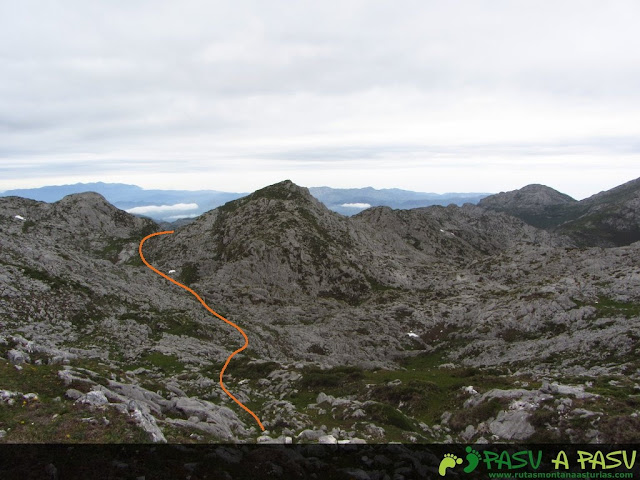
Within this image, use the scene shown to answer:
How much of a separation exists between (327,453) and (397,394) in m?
20.5

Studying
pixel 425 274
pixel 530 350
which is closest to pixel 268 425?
pixel 530 350

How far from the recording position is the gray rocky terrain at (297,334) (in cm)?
2864

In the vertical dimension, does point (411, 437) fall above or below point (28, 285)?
below

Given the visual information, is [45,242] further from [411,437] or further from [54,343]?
[411,437]

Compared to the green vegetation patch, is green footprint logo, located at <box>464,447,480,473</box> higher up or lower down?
higher up

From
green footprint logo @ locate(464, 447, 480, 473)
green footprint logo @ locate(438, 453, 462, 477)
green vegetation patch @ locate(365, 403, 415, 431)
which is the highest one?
green footprint logo @ locate(438, 453, 462, 477)

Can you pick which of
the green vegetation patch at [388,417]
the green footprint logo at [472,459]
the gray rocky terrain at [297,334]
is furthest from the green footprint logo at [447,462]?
the green vegetation patch at [388,417]

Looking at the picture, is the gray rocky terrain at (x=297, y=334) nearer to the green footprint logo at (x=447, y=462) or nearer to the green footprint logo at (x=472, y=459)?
the green footprint logo at (x=472, y=459)

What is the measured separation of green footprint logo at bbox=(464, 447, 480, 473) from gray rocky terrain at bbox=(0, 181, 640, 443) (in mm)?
3722

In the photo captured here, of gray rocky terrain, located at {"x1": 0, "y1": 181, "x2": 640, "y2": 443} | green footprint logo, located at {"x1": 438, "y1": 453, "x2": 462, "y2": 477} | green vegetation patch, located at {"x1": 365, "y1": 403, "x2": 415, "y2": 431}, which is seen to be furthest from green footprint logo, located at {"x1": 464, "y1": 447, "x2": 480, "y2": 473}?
green vegetation patch, located at {"x1": 365, "y1": 403, "x2": 415, "y2": 431}

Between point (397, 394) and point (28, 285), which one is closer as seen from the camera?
point (397, 394)

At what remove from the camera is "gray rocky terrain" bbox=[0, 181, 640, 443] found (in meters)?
28.6

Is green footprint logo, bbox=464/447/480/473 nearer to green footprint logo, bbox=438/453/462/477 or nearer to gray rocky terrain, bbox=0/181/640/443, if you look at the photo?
green footprint logo, bbox=438/453/462/477

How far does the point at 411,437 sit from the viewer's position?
30.8m
